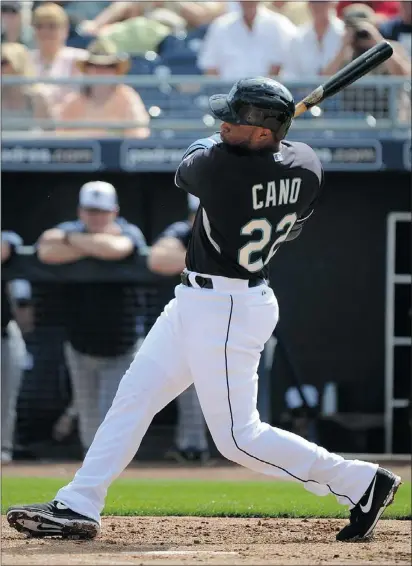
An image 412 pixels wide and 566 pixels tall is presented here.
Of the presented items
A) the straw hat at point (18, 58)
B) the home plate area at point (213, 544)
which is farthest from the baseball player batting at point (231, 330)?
Answer: the straw hat at point (18, 58)

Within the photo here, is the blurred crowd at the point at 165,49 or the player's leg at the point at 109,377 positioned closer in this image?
the player's leg at the point at 109,377

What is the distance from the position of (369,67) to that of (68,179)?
481cm

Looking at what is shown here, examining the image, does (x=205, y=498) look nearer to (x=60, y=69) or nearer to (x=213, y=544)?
(x=213, y=544)

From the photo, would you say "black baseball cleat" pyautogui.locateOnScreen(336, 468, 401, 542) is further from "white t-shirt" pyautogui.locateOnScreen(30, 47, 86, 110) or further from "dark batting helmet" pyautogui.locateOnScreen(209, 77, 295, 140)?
"white t-shirt" pyautogui.locateOnScreen(30, 47, 86, 110)

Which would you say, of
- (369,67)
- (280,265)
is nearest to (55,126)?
(280,265)

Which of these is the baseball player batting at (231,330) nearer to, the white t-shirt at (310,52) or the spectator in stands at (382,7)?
the white t-shirt at (310,52)

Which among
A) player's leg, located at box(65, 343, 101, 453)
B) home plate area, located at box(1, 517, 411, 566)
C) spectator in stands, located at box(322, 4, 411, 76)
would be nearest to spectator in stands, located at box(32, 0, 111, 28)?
spectator in stands, located at box(322, 4, 411, 76)

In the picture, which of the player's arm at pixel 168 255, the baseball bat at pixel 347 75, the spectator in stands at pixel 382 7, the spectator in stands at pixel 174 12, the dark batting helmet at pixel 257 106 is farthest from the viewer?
the spectator in stands at pixel 174 12

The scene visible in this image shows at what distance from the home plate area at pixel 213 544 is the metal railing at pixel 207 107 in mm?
4082

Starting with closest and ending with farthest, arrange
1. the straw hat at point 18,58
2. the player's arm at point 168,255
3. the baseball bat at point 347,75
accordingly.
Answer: the baseball bat at point 347,75 → the player's arm at point 168,255 → the straw hat at point 18,58

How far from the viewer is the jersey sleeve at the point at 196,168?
15.1 feet

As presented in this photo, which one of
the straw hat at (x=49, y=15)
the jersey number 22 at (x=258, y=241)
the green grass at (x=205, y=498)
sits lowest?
the green grass at (x=205, y=498)

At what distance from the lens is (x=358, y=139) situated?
9141mm

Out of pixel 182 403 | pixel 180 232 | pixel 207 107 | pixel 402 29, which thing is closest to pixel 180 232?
pixel 180 232
